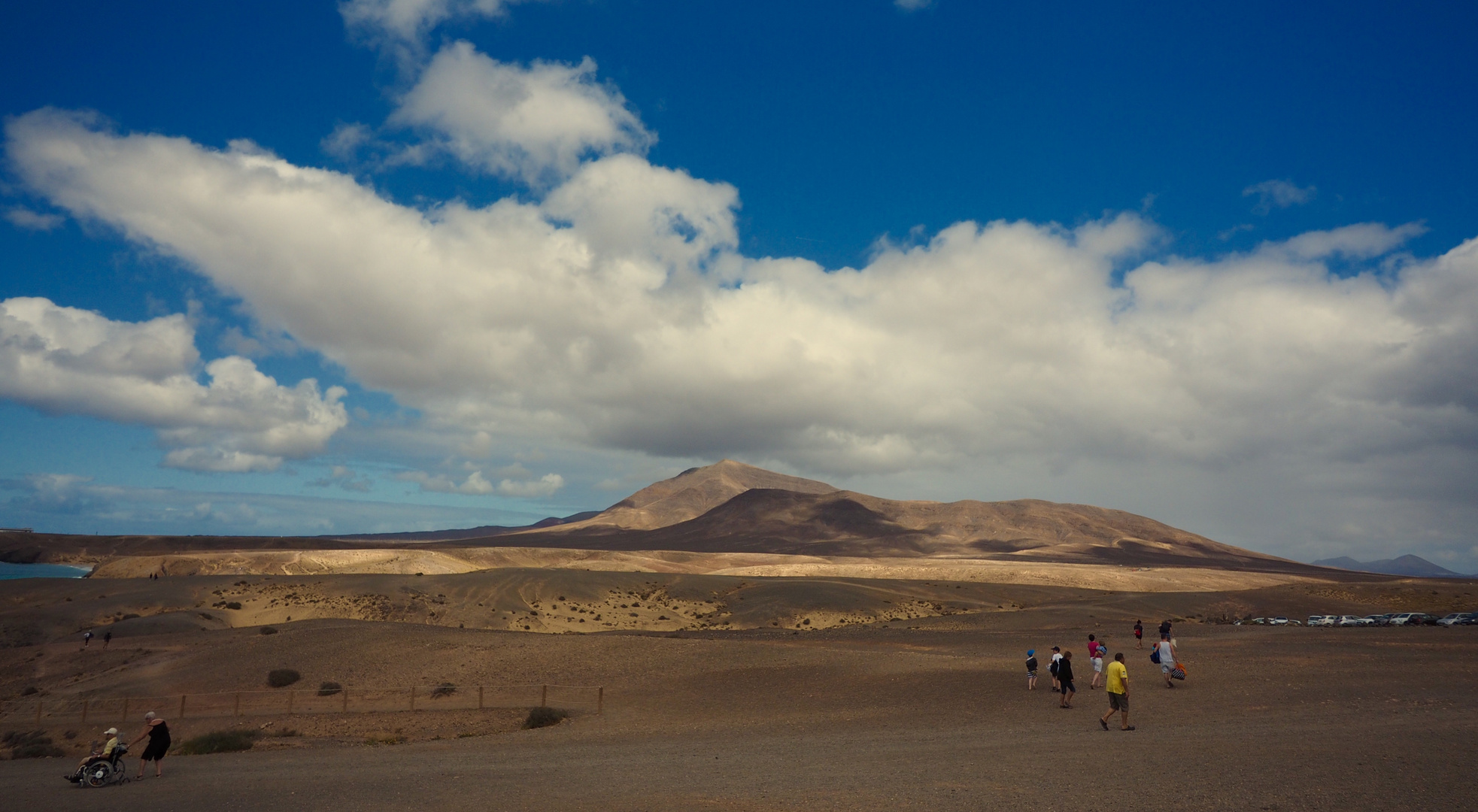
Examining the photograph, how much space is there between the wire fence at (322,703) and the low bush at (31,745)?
91 cm

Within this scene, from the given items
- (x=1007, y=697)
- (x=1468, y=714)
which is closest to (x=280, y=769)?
(x=1007, y=697)

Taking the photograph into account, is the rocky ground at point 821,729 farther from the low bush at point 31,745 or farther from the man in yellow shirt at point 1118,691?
the low bush at point 31,745

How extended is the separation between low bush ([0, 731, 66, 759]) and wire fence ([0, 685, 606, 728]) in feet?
2.99

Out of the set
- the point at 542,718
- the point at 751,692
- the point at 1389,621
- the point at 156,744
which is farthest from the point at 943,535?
the point at 156,744

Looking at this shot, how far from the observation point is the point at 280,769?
740 inches

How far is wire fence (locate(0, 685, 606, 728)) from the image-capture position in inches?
1115

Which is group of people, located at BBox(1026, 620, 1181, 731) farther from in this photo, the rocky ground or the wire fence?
the wire fence

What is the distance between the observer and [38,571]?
4828 inches

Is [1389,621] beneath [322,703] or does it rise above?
above

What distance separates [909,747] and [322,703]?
880 inches

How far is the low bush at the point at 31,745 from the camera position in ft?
77.7

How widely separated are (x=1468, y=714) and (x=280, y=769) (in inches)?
1075

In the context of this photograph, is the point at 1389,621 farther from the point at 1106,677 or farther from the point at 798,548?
the point at 798,548

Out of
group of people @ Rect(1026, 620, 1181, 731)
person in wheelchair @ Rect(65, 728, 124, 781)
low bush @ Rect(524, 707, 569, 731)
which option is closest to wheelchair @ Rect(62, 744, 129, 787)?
person in wheelchair @ Rect(65, 728, 124, 781)
